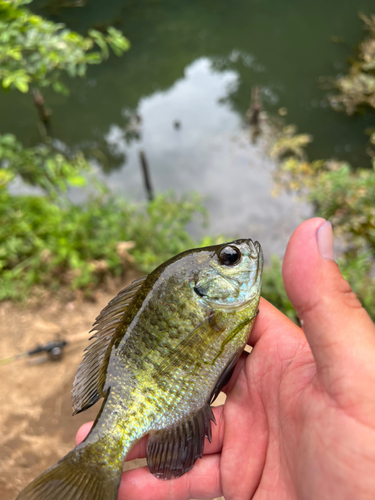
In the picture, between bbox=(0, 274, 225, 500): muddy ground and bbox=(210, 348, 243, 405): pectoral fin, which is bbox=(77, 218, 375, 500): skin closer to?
bbox=(210, 348, 243, 405): pectoral fin

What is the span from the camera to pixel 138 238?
15.9 ft

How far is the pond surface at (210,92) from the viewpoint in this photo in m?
8.12

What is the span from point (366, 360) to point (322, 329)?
188 millimetres

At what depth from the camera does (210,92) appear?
36.3ft

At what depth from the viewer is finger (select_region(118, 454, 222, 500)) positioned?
1843mm

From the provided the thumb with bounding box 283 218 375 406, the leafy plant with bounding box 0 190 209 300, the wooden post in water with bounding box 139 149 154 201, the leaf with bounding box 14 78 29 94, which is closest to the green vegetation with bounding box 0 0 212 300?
the leafy plant with bounding box 0 190 209 300

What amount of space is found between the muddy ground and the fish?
1.77 metres

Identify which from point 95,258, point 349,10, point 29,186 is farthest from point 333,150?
point 349,10

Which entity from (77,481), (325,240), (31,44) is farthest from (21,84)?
(77,481)

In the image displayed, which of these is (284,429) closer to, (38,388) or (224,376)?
(224,376)

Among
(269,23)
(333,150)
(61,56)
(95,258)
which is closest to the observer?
(61,56)

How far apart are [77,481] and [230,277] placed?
123 cm

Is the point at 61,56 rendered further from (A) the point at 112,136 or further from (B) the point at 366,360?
(A) the point at 112,136

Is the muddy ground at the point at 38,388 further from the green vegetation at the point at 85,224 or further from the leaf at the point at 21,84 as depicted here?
the leaf at the point at 21,84
